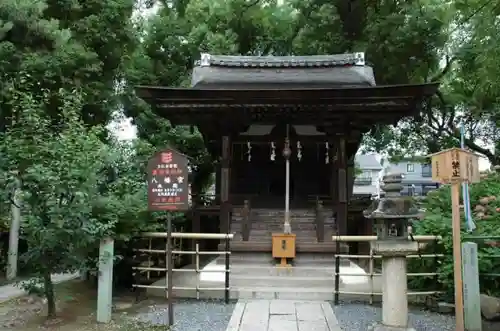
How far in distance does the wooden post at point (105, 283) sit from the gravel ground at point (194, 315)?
45 cm

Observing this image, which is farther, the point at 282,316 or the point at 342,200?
the point at 342,200

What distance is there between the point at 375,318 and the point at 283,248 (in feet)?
10.5

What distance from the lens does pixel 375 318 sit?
6.29 m

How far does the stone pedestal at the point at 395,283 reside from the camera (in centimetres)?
518

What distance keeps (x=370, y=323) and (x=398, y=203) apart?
177 cm

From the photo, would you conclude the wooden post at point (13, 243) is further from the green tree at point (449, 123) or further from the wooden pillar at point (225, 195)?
the green tree at point (449, 123)

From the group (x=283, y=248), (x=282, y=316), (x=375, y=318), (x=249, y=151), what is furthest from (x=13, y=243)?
(x=375, y=318)

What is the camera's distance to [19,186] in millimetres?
5719

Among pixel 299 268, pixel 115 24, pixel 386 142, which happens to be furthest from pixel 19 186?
pixel 386 142

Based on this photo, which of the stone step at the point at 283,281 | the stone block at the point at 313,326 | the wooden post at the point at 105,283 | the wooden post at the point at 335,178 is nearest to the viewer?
the stone block at the point at 313,326

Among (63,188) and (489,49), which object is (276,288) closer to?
(63,188)

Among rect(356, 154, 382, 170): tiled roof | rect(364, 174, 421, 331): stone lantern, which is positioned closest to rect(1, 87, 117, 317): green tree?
rect(364, 174, 421, 331): stone lantern

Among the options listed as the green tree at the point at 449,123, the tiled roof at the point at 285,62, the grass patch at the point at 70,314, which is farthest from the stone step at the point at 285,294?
the green tree at the point at 449,123

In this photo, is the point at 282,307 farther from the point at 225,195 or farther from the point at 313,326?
the point at 225,195
